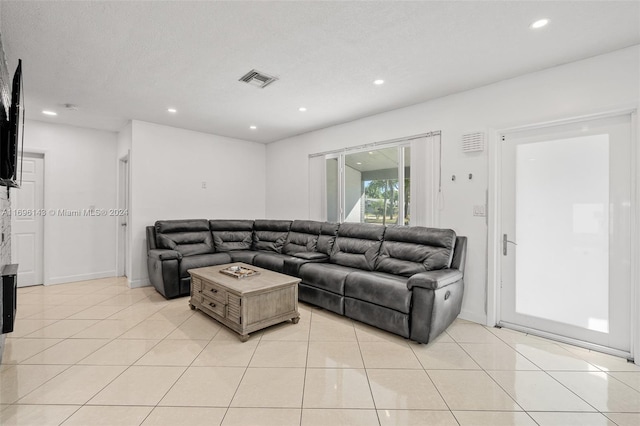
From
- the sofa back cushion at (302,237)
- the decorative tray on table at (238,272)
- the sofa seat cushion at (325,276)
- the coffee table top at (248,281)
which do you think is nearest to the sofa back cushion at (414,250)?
the sofa seat cushion at (325,276)

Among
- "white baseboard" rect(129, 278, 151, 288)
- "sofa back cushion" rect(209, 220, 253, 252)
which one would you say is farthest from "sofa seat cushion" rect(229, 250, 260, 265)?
"white baseboard" rect(129, 278, 151, 288)

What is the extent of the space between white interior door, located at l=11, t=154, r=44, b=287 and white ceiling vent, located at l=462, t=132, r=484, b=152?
615 centimetres

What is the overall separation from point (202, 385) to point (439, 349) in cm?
195

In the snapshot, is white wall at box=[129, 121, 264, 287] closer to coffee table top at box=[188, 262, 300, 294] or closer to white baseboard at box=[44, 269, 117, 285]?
white baseboard at box=[44, 269, 117, 285]

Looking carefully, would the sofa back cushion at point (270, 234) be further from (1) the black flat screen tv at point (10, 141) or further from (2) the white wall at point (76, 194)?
(1) the black flat screen tv at point (10, 141)

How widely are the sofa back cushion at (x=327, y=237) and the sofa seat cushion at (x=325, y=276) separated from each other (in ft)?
1.90

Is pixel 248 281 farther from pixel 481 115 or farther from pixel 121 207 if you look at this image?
pixel 121 207

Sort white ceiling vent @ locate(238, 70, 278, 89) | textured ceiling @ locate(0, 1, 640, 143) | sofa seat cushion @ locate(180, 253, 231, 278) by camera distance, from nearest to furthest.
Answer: textured ceiling @ locate(0, 1, 640, 143) < white ceiling vent @ locate(238, 70, 278, 89) < sofa seat cushion @ locate(180, 253, 231, 278)

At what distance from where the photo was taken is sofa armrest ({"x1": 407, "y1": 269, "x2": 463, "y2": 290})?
2506 millimetres

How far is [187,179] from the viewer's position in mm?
5004

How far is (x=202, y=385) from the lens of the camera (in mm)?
1990

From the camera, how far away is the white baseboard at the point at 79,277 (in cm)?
457

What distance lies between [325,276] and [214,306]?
1.25 metres

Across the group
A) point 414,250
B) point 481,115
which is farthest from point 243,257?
point 481,115
